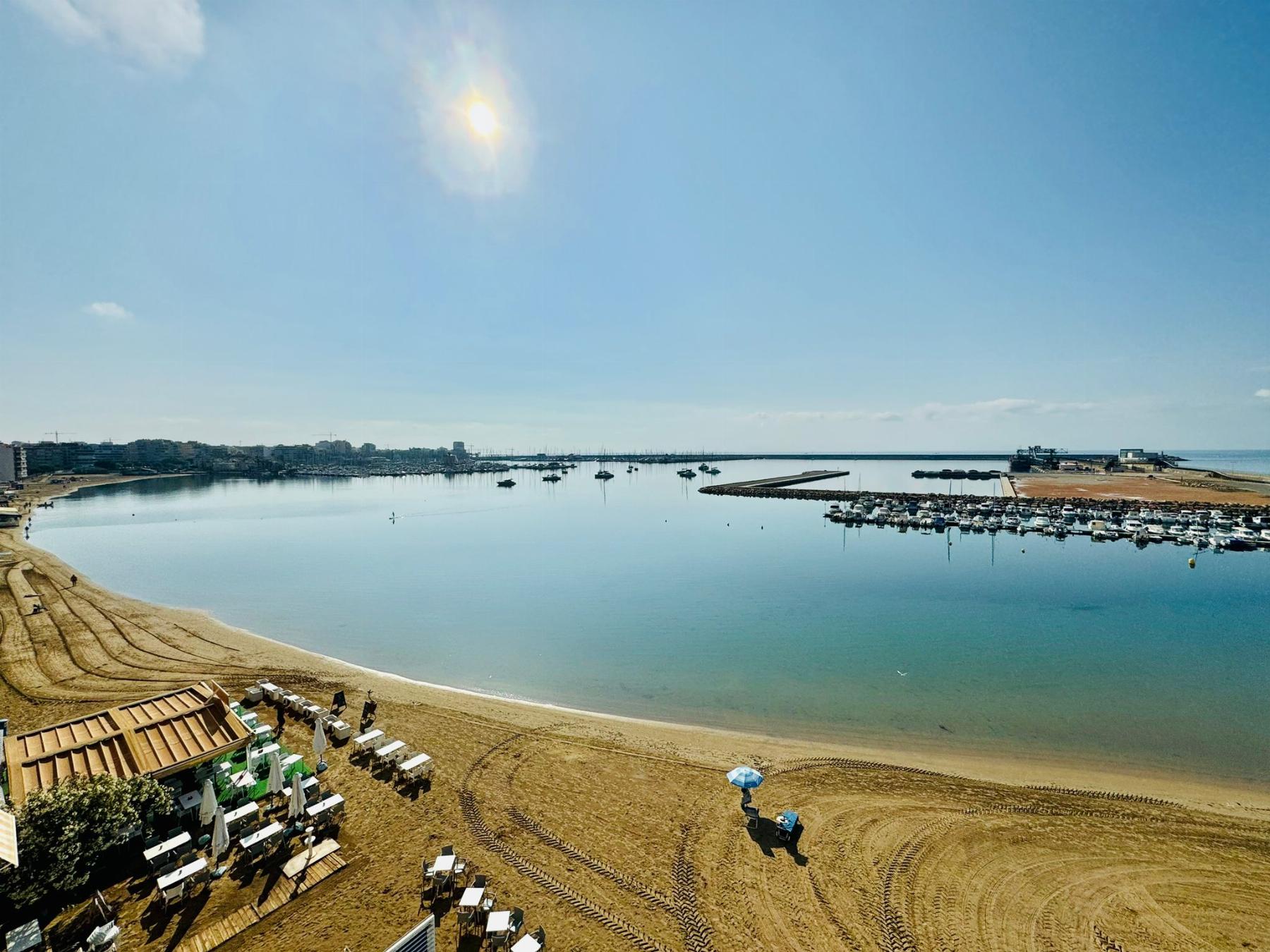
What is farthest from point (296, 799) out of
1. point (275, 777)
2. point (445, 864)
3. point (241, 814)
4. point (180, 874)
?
point (445, 864)

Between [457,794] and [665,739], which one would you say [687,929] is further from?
[665,739]

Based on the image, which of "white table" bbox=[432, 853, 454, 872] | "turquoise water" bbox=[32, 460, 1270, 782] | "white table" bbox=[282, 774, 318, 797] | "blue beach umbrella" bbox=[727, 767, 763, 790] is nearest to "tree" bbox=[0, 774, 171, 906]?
"white table" bbox=[282, 774, 318, 797]

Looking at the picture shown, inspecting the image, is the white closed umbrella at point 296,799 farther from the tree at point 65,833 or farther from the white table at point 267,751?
the tree at point 65,833

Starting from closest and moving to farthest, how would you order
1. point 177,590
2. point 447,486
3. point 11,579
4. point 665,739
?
point 665,739 < point 11,579 < point 177,590 < point 447,486

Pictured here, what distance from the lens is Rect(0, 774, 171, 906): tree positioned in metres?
7.84

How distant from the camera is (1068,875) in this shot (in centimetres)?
985

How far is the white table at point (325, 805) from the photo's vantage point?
1048cm

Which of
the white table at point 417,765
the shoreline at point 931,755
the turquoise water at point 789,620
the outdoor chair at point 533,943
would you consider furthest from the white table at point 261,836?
the turquoise water at point 789,620

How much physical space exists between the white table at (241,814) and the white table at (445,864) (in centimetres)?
433

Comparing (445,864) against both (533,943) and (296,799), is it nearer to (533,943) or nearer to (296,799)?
(533,943)

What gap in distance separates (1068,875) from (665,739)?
955cm

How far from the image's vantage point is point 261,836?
9.70 meters

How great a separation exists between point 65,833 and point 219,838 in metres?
2.13

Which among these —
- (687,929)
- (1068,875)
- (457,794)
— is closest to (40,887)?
(457,794)
